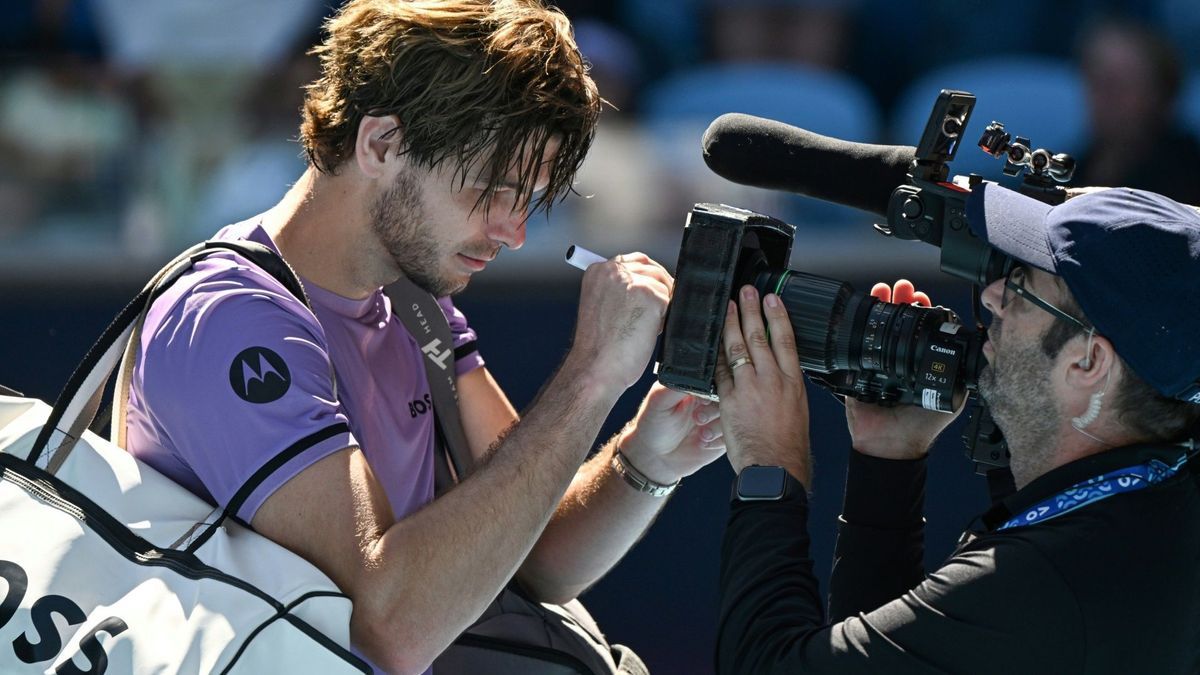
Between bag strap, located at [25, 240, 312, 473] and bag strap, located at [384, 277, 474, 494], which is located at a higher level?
bag strap, located at [25, 240, 312, 473]

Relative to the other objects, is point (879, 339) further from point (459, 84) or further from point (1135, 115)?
point (1135, 115)

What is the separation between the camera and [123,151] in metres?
3.81

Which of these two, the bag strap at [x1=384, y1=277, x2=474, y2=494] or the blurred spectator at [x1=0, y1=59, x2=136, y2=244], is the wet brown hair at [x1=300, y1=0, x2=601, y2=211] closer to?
the bag strap at [x1=384, y1=277, x2=474, y2=494]

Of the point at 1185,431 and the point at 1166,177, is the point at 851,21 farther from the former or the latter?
the point at 1185,431

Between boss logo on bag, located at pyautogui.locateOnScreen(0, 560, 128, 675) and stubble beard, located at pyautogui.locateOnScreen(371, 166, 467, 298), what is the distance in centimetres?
63

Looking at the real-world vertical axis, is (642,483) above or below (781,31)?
below

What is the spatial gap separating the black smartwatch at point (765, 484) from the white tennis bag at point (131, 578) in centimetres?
49

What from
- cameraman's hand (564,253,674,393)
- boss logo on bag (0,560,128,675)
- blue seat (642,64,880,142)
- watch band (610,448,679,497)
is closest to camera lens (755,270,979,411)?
cameraman's hand (564,253,674,393)

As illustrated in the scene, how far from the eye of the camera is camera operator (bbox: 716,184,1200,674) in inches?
60.3

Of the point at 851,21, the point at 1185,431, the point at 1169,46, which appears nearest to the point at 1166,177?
the point at 1169,46

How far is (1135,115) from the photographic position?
3.77 metres

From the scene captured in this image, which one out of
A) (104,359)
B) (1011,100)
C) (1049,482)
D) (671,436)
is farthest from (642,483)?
(1011,100)

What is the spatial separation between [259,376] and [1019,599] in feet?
2.87

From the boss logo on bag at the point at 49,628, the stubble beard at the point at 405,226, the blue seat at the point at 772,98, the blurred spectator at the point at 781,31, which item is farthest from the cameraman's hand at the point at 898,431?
the blurred spectator at the point at 781,31
